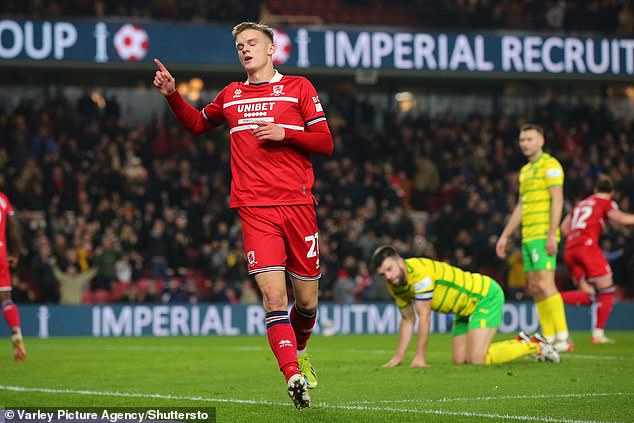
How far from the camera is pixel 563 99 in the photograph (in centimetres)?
2998

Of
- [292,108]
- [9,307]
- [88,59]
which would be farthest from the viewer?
[88,59]

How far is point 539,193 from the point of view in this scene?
12297 millimetres

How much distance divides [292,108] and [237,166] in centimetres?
52

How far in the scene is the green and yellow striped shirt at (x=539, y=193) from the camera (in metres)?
12.2

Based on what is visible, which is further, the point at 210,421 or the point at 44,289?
the point at 44,289

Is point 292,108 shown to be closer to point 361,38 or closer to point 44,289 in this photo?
point 44,289

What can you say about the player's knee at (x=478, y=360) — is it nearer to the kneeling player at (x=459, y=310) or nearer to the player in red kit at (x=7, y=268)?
the kneeling player at (x=459, y=310)

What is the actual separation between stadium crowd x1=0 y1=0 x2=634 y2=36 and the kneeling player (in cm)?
1546

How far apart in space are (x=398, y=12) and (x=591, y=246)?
50.7 feet

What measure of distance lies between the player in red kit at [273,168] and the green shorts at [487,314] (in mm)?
3841

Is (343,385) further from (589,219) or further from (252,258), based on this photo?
(589,219)

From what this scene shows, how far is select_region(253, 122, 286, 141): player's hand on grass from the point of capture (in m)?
7.00

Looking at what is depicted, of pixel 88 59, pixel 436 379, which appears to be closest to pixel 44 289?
Answer: pixel 88 59

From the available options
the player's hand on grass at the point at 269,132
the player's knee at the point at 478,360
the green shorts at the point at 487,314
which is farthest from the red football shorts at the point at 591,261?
the player's hand on grass at the point at 269,132
